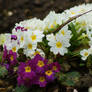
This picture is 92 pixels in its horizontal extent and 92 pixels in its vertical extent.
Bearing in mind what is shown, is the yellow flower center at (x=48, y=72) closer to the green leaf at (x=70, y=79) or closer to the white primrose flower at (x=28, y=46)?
the green leaf at (x=70, y=79)

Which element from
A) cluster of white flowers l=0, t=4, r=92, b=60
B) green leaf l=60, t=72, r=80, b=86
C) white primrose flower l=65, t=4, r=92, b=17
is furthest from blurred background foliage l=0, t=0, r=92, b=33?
green leaf l=60, t=72, r=80, b=86

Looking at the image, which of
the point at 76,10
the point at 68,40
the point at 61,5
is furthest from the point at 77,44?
the point at 61,5

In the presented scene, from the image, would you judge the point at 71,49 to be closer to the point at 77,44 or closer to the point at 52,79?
the point at 77,44

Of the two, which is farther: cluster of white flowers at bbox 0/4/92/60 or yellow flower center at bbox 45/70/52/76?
cluster of white flowers at bbox 0/4/92/60

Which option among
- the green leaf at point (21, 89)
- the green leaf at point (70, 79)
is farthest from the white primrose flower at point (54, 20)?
the green leaf at point (21, 89)

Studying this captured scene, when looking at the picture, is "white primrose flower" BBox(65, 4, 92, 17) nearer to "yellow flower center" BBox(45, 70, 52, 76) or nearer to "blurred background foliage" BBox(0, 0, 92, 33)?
"yellow flower center" BBox(45, 70, 52, 76)

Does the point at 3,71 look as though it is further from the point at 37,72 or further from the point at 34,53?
the point at 37,72
